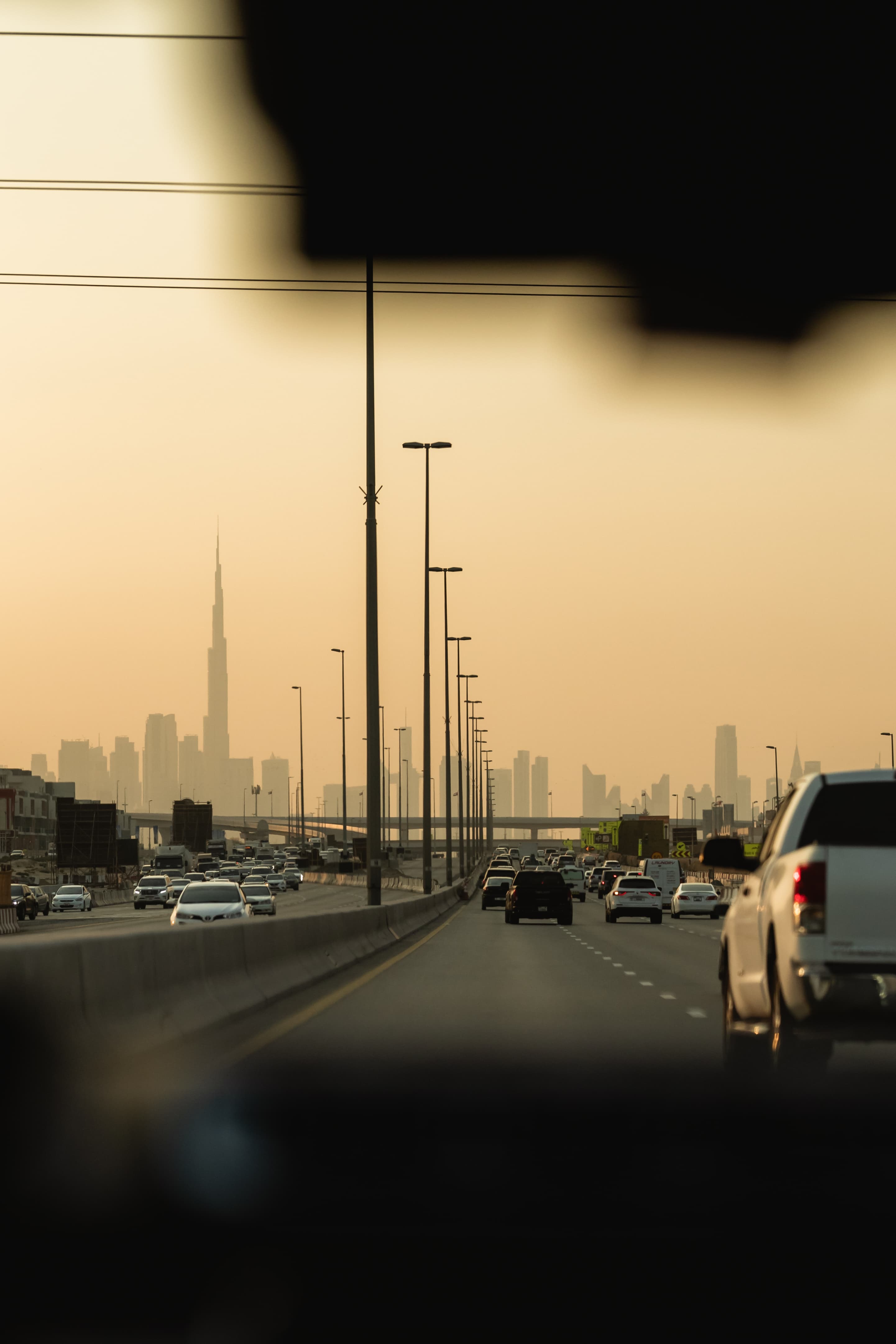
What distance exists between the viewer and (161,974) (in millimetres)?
16484

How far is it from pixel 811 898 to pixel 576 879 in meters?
84.2

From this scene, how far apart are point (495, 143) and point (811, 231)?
1521mm

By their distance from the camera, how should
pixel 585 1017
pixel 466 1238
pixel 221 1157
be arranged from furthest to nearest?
pixel 585 1017 → pixel 221 1157 → pixel 466 1238

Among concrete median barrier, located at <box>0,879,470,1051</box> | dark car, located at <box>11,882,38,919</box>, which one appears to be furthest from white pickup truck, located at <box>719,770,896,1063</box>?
dark car, located at <box>11,882,38,919</box>

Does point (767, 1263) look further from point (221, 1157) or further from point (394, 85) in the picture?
point (394, 85)

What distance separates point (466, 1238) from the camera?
822cm

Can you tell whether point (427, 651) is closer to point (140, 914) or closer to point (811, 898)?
point (140, 914)

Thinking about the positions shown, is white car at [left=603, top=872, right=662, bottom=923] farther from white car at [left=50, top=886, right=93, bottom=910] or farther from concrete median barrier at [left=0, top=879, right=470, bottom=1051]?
white car at [left=50, top=886, right=93, bottom=910]

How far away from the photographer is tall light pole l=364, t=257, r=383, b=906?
38.6 metres

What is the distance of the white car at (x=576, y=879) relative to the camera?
94500 millimetres

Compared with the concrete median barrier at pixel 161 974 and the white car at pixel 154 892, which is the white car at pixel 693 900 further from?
the concrete median barrier at pixel 161 974

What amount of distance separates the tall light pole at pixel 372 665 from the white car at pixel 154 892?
48.0m

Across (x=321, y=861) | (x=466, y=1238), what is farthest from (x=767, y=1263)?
(x=321, y=861)

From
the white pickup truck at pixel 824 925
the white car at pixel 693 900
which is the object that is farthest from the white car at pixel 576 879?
the white pickup truck at pixel 824 925
